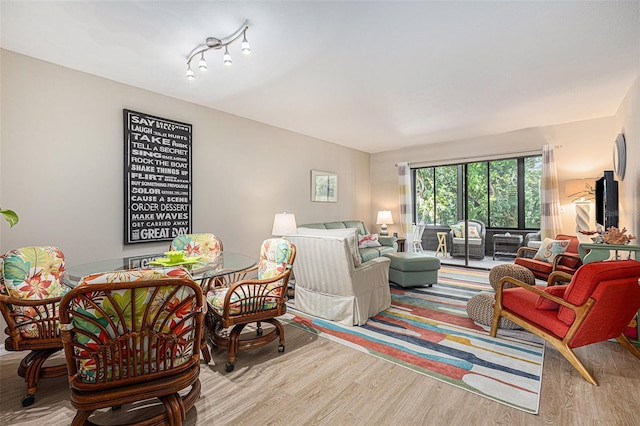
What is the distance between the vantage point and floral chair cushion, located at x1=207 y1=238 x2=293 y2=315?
7.59 ft

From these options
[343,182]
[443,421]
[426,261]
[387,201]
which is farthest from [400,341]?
[387,201]

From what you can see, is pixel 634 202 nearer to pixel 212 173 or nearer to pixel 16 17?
pixel 212 173

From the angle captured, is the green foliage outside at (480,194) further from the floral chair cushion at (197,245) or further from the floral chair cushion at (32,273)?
the floral chair cushion at (32,273)

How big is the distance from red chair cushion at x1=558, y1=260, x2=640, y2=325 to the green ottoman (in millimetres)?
2212

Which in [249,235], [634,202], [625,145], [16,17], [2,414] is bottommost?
[2,414]

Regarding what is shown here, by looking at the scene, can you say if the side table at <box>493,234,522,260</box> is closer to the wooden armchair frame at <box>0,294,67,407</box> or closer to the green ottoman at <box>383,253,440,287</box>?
the green ottoman at <box>383,253,440,287</box>

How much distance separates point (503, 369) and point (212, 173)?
145 inches

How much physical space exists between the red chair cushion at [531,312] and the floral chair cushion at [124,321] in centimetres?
251

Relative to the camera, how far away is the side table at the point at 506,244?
6.17 meters

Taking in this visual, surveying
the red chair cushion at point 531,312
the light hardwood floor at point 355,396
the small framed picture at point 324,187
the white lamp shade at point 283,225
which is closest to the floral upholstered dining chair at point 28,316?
the light hardwood floor at point 355,396

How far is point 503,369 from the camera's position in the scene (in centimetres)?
221

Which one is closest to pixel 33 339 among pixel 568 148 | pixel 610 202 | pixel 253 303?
pixel 253 303

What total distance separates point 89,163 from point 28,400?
2041 mm

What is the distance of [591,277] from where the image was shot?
2.01m
